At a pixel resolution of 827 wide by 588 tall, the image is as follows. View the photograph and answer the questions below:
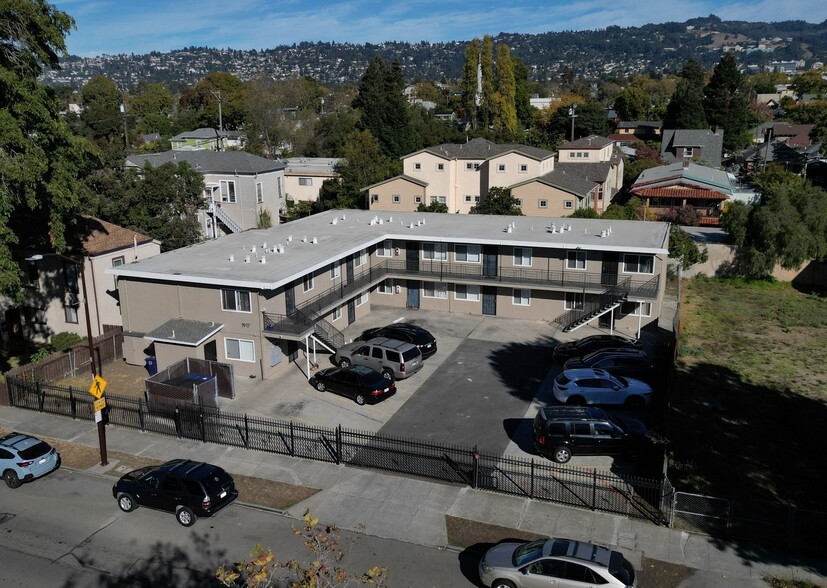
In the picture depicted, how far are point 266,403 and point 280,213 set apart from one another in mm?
32130

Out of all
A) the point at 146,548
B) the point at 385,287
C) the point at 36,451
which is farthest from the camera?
the point at 385,287

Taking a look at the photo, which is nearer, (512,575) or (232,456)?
(512,575)

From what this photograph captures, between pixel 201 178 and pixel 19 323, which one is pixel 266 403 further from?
pixel 201 178

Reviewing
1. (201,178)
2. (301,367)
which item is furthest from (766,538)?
(201,178)

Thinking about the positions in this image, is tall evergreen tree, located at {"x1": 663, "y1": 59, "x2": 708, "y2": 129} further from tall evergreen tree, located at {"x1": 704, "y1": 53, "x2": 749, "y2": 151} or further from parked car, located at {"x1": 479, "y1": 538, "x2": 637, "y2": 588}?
parked car, located at {"x1": 479, "y1": 538, "x2": 637, "y2": 588}

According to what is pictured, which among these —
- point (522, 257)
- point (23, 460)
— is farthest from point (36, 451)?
point (522, 257)

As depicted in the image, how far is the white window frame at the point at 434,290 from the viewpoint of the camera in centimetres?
3900

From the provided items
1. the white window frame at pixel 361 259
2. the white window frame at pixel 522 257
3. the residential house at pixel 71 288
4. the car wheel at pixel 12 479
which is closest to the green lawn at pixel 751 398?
the white window frame at pixel 522 257

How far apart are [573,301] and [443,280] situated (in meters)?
7.09

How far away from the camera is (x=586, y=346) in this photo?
31250 mm

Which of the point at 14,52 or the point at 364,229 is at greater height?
the point at 14,52

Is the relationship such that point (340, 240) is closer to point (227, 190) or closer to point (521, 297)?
point (521, 297)

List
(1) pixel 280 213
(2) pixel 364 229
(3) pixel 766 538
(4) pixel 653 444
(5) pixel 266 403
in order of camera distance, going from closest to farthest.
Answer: (3) pixel 766 538 → (4) pixel 653 444 → (5) pixel 266 403 → (2) pixel 364 229 → (1) pixel 280 213

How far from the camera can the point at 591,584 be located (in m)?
15.1
